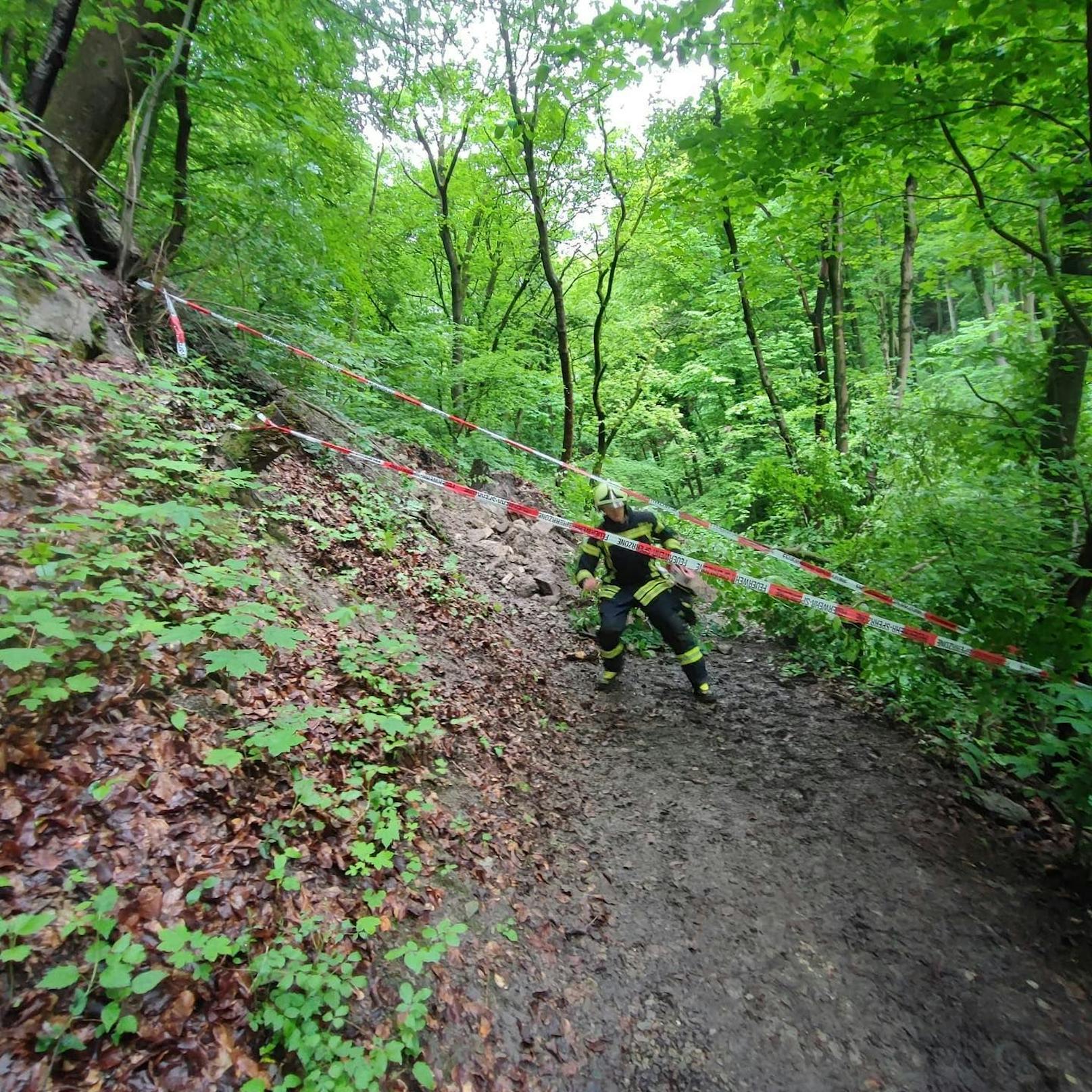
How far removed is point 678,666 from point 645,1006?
426 centimetres

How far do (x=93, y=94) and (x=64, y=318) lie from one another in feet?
9.99

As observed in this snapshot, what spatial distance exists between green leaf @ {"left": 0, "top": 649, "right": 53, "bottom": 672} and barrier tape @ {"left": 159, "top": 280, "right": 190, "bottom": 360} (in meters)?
4.55

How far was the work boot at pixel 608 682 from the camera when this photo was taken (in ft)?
20.8

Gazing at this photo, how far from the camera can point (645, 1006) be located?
296cm

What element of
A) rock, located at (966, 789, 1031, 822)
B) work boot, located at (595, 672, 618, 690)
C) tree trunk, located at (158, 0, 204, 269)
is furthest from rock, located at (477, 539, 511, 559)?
rock, located at (966, 789, 1031, 822)

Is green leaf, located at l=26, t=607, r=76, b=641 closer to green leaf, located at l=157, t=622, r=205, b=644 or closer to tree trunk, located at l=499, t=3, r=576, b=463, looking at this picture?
green leaf, located at l=157, t=622, r=205, b=644

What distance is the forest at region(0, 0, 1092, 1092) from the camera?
3.29 meters

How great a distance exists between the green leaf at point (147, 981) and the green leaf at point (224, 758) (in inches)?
33.5

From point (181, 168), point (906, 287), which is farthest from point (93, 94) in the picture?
point (906, 287)

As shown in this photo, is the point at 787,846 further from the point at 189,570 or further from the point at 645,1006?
the point at 189,570

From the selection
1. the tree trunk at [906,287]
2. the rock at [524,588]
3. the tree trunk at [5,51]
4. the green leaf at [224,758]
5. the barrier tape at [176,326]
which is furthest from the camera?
the rock at [524,588]

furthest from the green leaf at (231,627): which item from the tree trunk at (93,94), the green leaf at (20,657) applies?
the tree trunk at (93,94)

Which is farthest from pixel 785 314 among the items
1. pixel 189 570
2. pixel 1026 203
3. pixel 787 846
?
pixel 189 570

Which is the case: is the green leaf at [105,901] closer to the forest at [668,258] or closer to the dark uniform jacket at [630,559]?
the forest at [668,258]
